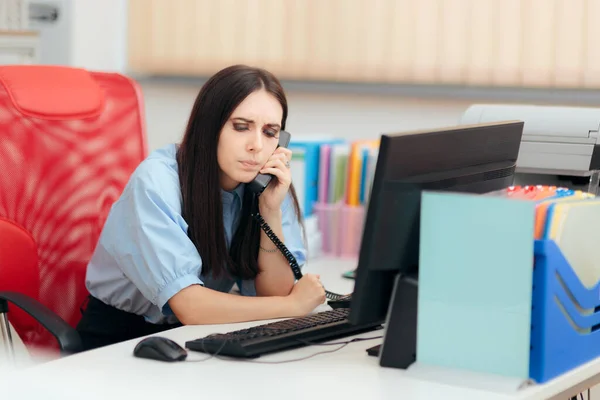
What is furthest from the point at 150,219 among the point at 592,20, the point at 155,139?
the point at 155,139

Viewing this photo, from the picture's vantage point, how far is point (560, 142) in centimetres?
187

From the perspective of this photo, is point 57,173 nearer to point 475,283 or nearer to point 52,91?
point 52,91

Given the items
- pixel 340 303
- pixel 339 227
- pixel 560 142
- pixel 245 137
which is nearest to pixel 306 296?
pixel 340 303

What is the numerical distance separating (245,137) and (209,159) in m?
0.09

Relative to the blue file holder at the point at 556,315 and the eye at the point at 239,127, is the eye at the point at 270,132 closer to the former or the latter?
the eye at the point at 239,127

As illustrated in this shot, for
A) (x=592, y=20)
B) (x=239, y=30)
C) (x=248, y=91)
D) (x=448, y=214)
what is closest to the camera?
(x=448, y=214)

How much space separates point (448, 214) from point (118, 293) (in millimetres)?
899

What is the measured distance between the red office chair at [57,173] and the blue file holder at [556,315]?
3.32ft

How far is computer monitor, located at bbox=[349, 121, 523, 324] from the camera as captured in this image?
4.11 feet

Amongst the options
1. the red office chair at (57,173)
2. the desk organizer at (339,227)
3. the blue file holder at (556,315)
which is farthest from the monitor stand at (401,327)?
the desk organizer at (339,227)

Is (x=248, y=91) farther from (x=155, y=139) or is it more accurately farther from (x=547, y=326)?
(x=155, y=139)

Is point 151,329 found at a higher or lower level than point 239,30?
lower

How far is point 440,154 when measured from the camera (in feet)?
4.40

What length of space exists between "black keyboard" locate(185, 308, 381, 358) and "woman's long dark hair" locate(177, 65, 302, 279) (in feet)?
1.04
